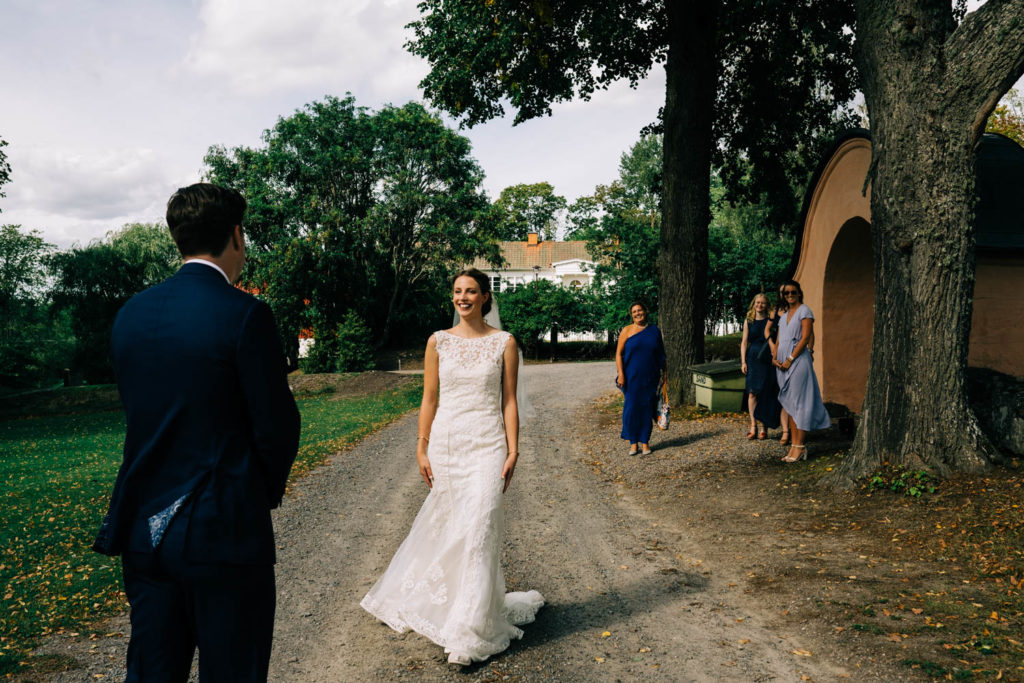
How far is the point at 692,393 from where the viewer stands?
15445 mm

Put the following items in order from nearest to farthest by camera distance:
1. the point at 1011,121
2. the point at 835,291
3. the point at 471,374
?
the point at 471,374
the point at 835,291
the point at 1011,121

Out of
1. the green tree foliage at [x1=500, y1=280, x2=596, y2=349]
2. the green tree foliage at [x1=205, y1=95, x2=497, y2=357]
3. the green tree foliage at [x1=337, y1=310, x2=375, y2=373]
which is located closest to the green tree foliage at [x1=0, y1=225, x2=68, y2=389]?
the green tree foliage at [x1=205, y1=95, x2=497, y2=357]

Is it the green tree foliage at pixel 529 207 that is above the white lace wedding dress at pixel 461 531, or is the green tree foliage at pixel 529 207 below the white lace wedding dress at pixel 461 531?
above

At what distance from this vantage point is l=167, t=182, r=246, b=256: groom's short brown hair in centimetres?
231

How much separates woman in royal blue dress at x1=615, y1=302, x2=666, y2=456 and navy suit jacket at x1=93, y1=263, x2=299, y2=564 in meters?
9.20

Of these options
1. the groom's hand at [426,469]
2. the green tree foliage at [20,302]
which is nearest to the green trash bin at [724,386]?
the groom's hand at [426,469]

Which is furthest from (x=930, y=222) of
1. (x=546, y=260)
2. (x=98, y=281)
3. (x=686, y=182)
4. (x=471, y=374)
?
(x=546, y=260)

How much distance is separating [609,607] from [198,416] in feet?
13.5

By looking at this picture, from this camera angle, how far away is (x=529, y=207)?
80.1 m

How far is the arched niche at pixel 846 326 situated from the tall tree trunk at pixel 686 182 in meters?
2.94

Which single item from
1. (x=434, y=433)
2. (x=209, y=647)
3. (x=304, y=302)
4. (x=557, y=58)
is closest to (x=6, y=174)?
(x=304, y=302)

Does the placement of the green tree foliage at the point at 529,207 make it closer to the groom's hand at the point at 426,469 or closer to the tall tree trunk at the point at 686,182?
the tall tree trunk at the point at 686,182

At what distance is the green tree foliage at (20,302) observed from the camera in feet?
128

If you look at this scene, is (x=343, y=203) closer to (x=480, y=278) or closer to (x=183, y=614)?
(x=480, y=278)
